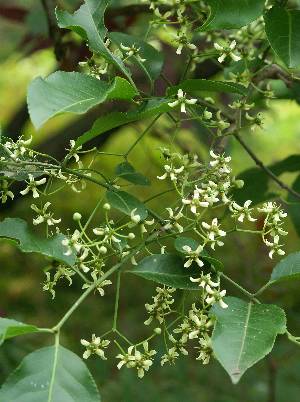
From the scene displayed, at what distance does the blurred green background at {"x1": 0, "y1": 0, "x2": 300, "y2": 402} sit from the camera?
1.91 meters

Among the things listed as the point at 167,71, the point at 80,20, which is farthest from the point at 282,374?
the point at 80,20

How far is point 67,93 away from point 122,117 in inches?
5.1

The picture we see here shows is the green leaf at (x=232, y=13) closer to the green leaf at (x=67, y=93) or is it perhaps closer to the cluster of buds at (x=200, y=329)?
the green leaf at (x=67, y=93)

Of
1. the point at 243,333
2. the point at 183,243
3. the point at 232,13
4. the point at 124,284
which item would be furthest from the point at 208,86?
the point at 124,284

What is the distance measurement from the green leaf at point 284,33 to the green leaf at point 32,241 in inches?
14.1

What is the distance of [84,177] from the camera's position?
92cm

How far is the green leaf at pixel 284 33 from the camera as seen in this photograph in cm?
96

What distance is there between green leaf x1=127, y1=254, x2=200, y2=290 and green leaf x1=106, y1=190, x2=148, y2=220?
0.06 m

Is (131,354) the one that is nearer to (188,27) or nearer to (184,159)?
(184,159)

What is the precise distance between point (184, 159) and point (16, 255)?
7.69 feet

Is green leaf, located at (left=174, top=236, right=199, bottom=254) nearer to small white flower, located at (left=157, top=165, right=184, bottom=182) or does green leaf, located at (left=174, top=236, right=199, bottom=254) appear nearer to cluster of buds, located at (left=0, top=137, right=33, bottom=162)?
small white flower, located at (left=157, top=165, right=184, bottom=182)

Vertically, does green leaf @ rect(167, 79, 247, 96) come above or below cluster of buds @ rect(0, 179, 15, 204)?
above

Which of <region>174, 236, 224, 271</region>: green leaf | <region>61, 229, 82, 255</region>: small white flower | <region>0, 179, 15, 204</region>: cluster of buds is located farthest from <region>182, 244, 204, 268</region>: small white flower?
<region>0, 179, 15, 204</region>: cluster of buds

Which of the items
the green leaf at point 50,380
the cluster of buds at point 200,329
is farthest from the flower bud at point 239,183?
the green leaf at point 50,380
